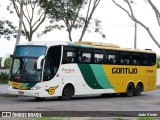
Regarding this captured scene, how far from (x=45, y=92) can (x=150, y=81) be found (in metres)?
10.8

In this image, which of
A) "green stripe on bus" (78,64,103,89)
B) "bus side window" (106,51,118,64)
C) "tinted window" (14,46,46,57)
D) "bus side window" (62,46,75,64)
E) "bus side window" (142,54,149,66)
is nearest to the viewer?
"tinted window" (14,46,46,57)

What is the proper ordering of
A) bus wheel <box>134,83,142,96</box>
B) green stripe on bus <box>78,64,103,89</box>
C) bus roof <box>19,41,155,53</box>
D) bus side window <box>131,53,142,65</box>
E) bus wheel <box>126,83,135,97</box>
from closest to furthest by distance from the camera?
1. bus roof <box>19,41,155,53</box>
2. green stripe on bus <box>78,64,103,89</box>
3. bus side window <box>131,53,142,65</box>
4. bus wheel <box>126,83,135,97</box>
5. bus wheel <box>134,83,142,96</box>

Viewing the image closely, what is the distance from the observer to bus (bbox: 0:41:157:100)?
22864 millimetres

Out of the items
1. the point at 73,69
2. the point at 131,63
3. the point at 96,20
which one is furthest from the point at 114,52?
the point at 96,20

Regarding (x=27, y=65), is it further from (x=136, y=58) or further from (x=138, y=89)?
(x=138, y=89)

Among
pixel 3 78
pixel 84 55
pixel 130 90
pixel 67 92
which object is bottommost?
pixel 130 90

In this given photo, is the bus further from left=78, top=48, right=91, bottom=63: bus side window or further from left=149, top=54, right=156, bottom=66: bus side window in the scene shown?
left=149, top=54, right=156, bottom=66: bus side window

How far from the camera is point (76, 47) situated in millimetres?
24750

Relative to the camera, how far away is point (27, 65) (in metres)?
22.9

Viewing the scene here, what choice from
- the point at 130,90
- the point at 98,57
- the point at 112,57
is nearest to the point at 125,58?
the point at 112,57

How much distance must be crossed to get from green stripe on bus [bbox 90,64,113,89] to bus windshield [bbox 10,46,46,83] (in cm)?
398

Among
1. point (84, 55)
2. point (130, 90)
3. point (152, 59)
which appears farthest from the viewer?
point (152, 59)

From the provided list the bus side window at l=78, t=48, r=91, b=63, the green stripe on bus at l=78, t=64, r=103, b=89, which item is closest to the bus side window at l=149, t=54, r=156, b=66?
the green stripe on bus at l=78, t=64, r=103, b=89

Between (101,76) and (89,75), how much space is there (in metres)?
1.18
